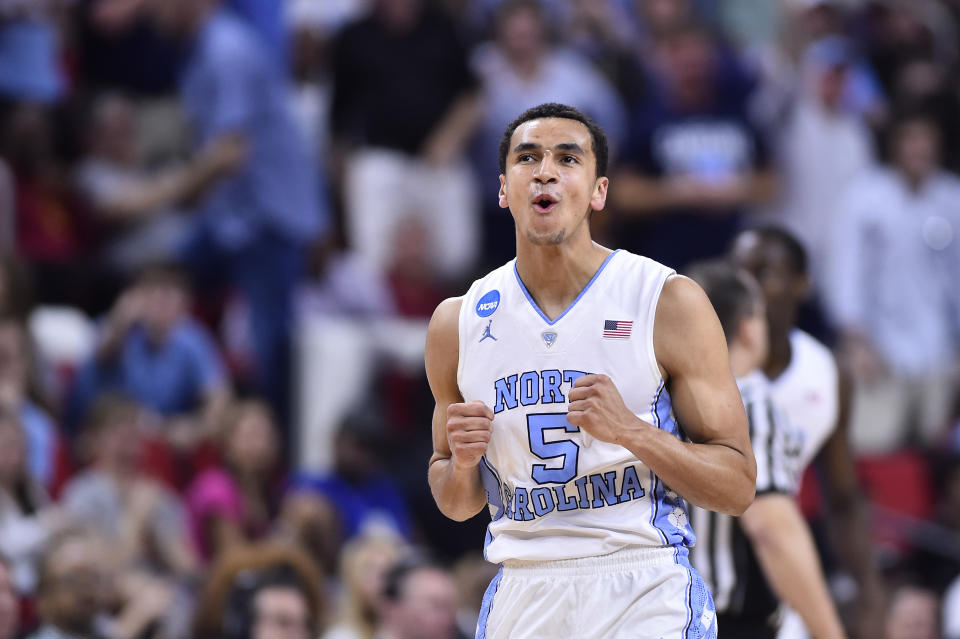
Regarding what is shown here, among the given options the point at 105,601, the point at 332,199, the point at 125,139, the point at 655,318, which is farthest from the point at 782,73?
the point at 655,318

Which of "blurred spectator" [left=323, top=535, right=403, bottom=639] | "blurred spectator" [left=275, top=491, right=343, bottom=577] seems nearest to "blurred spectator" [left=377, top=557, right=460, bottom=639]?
"blurred spectator" [left=323, top=535, right=403, bottom=639]

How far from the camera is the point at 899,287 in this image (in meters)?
13.1

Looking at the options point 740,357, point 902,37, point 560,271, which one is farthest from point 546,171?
point 902,37

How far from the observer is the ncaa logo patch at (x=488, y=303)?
187 inches

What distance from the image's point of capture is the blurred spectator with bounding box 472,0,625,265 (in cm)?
1241

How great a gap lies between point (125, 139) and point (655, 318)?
744cm

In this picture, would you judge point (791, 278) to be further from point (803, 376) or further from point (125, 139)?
point (125, 139)

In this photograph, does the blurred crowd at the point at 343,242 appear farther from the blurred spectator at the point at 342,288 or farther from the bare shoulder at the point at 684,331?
the bare shoulder at the point at 684,331

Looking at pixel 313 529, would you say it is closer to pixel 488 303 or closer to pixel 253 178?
pixel 253 178

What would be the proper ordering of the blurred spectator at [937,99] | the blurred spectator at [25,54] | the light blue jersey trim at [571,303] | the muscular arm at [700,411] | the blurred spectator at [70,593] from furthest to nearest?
the blurred spectator at [937,99] < the blurred spectator at [25,54] < the blurred spectator at [70,593] < the light blue jersey trim at [571,303] < the muscular arm at [700,411]

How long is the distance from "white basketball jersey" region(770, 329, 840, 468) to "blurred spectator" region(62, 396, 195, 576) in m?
3.88

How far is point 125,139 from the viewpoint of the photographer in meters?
11.2

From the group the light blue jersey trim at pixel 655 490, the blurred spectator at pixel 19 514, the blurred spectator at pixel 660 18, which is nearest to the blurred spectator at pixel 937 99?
the blurred spectator at pixel 660 18

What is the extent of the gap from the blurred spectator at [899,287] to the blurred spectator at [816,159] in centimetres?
29
